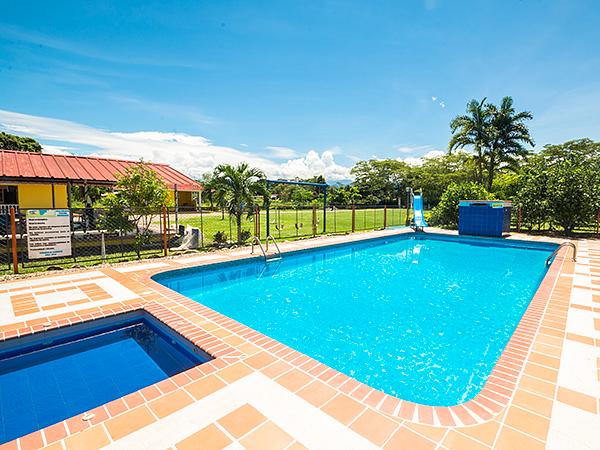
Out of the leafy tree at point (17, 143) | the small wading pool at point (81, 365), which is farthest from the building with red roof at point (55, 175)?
the leafy tree at point (17, 143)

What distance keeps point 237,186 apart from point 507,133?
19.7m

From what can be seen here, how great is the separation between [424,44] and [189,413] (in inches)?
543

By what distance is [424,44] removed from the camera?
11.6m

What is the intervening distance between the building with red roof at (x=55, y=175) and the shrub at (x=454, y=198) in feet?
44.0

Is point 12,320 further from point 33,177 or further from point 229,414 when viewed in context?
point 33,177

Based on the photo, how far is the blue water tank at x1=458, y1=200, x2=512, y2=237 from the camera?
13.8 m

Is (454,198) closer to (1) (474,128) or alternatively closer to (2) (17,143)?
(1) (474,128)

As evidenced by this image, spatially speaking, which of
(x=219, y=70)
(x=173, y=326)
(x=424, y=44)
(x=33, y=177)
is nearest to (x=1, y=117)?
(x=33, y=177)

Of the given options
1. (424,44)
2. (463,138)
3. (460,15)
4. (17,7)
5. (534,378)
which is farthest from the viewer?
(463,138)

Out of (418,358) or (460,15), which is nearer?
(418,358)

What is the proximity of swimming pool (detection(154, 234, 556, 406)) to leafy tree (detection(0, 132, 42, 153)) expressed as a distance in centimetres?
4199

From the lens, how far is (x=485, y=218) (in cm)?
1409

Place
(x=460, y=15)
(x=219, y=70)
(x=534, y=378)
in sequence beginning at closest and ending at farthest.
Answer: (x=534, y=378), (x=460, y=15), (x=219, y=70)

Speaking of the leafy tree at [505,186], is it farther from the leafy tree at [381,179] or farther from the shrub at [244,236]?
the shrub at [244,236]
